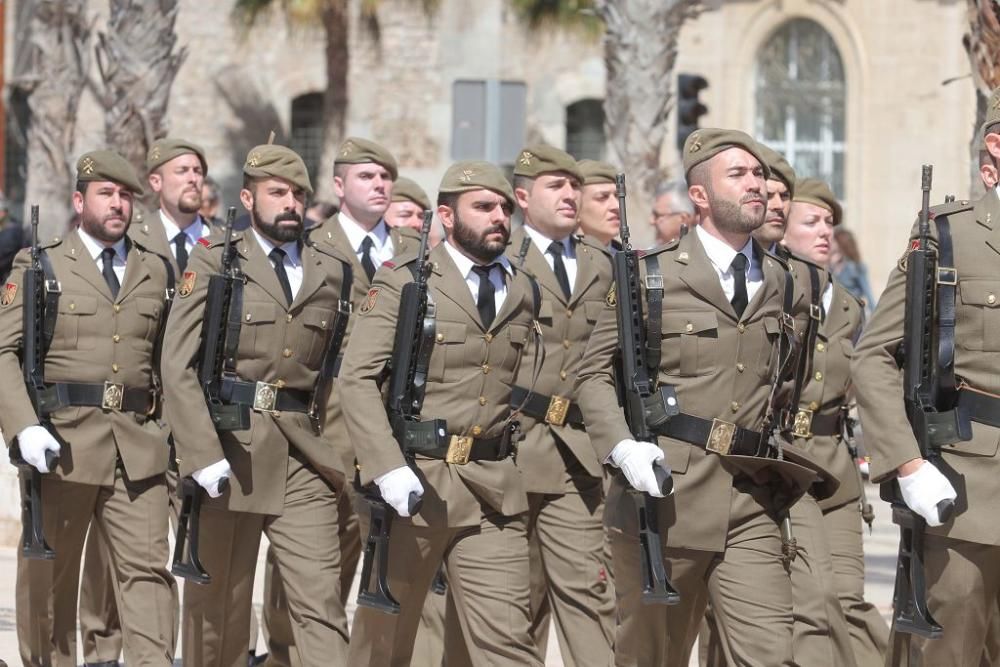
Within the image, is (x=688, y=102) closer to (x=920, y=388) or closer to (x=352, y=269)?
(x=352, y=269)

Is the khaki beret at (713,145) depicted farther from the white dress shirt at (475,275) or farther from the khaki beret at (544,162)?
the khaki beret at (544,162)

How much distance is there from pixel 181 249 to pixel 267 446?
2.19 m

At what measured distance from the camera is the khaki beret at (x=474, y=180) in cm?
760

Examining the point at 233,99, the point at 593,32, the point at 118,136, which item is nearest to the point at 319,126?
→ the point at 233,99

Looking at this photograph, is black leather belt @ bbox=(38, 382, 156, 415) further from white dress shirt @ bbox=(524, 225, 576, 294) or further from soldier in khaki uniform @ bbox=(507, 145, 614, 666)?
white dress shirt @ bbox=(524, 225, 576, 294)

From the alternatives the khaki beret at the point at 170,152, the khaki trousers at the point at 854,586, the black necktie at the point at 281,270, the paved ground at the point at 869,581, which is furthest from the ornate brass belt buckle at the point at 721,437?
the khaki beret at the point at 170,152

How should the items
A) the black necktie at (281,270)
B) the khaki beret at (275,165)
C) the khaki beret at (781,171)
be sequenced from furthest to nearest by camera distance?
the khaki beret at (781,171)
the khaki beret at (275,165)
the black necktie at (281,270)

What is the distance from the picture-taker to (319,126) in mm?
34781

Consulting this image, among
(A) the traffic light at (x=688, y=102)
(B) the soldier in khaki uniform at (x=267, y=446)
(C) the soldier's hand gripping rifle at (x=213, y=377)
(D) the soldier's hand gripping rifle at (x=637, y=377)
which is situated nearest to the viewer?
(D) the soldier's hand gripping rifle at (x=637, y=377)

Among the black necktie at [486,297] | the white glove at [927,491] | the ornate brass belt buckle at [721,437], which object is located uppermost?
the black necktie at [486,297]

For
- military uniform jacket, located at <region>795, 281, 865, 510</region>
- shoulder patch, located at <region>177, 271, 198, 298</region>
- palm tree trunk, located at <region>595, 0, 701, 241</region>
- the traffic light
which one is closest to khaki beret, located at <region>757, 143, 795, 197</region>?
military uniform jacket, located at <region>795, 281, 865, 510</region>

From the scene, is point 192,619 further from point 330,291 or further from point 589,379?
point 589,379

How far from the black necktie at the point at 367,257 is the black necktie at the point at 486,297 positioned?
6.34ft

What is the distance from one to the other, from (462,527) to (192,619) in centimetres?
131
